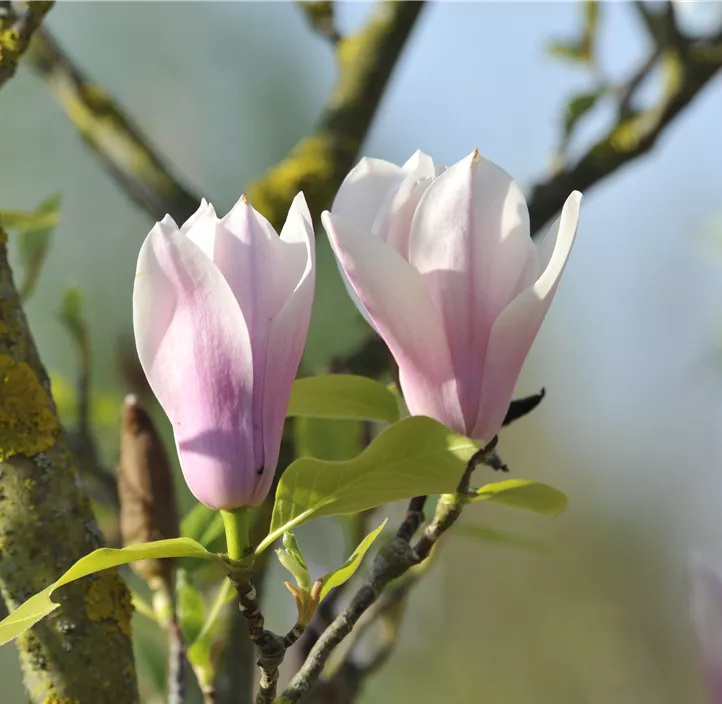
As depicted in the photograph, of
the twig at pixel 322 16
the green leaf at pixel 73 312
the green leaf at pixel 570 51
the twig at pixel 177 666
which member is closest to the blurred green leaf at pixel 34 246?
the green leaf at pixel 73 312

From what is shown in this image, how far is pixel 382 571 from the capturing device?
0.91 feet

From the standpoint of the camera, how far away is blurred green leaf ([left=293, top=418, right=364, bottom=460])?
0.43 m

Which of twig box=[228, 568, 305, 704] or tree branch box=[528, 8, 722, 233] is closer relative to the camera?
twig box=[228, 568, 305, 704]

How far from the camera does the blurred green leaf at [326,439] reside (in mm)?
428

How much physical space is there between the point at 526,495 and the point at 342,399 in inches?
2.7

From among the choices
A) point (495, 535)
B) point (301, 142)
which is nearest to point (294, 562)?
point (495, 535)

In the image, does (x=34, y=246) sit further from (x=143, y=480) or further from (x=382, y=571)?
(x=382, y=571)

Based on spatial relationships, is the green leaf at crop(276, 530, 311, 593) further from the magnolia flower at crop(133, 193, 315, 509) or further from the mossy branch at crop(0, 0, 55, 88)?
the mossy branch at crop(0, 0, 55, 88)

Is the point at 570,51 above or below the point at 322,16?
below

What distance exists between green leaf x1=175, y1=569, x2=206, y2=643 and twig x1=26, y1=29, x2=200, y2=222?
0.30 meters

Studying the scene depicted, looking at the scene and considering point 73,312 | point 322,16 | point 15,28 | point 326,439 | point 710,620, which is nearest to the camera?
point 710,620

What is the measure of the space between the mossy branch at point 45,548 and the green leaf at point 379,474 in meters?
0.08

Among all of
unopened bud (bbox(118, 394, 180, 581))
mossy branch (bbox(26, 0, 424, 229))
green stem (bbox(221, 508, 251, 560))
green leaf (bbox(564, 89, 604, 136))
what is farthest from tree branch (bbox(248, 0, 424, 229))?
green stem (bbox(221, 508, 251, 560))

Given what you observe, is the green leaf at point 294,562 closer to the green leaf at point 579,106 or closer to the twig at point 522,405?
the twig at point 522,405
